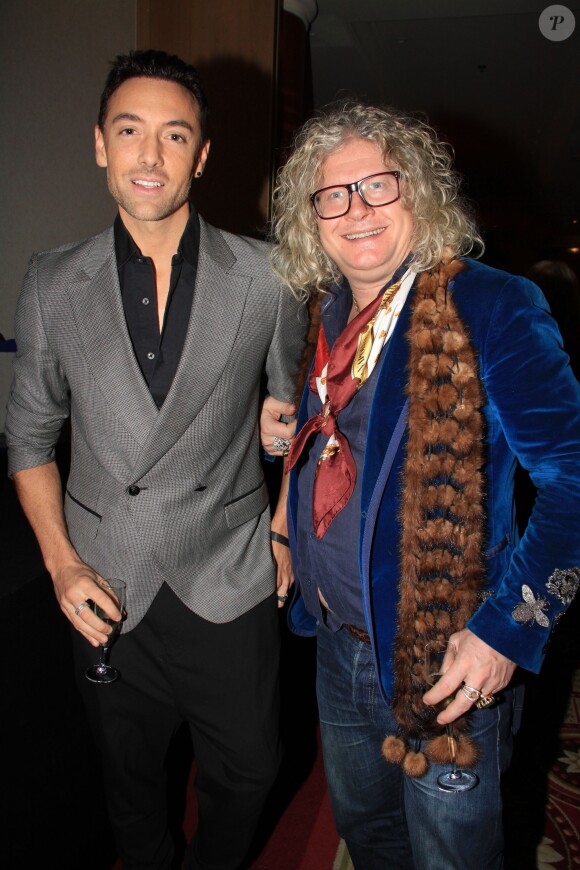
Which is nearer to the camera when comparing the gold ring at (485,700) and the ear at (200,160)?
the gold ring at (485,700)

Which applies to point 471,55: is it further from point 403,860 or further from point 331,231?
point 403,860

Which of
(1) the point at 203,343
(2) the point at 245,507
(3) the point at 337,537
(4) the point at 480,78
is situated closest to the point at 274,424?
(2) the point at 245,507

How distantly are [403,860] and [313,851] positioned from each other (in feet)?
2.30

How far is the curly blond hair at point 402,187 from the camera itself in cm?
142

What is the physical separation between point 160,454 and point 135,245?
0.46 meters

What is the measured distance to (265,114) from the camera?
3732mm

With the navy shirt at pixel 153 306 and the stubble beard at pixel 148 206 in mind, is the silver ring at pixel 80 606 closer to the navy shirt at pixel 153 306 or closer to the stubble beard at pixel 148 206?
the navy shirt at pixel 153 306

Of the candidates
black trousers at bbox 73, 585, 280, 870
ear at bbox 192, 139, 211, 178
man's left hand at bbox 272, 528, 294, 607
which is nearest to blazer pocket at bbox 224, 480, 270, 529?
man's left hand at bbox 272, 528, 294, 607

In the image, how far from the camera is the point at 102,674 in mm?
1565

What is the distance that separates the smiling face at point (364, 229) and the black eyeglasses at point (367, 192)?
1 cm

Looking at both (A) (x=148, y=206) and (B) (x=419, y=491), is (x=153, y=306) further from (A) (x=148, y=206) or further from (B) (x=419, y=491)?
(B) (x=419, y=491)

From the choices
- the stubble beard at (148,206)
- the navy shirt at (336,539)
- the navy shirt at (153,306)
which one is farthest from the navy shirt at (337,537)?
the stubble beard at (148,206)

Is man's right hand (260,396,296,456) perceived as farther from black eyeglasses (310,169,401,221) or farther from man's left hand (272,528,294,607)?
black eyeglasses (310,169,401,221)

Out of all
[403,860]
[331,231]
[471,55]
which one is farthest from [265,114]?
[403,860]
